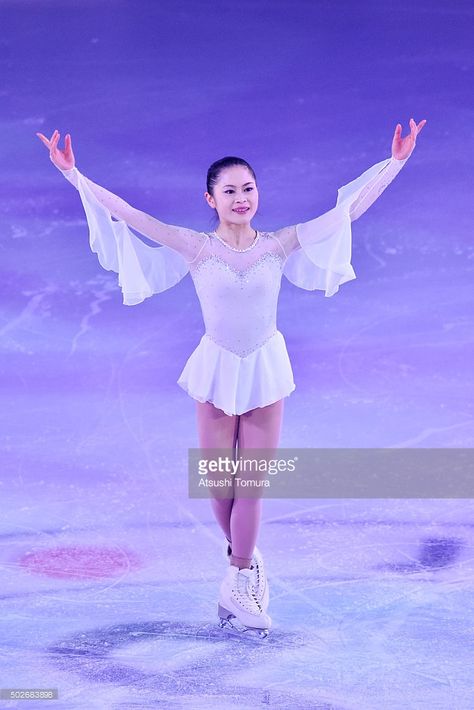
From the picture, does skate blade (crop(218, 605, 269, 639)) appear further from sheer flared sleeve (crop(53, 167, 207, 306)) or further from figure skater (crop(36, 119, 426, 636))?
sheer flared sleeve (crop(53, 167, 207, 306))

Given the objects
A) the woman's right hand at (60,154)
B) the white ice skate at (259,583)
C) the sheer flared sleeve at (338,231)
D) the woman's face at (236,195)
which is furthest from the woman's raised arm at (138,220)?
the white ice skate at (259,583)

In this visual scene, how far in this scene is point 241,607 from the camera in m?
3.62

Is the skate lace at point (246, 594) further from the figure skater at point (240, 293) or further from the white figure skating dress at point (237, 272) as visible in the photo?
the white figure skating dress at point (237, 272)

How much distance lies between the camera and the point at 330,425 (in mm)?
5367

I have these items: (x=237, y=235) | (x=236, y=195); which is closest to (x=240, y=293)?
(x=237, y=235)

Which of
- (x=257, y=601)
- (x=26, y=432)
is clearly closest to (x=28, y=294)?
(x=26, y=432)

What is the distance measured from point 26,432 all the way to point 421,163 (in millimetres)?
2687

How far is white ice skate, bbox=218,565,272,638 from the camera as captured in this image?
3600 mm

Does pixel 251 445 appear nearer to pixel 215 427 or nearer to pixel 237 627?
pixel 215 427

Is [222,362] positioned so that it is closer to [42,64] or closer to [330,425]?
[330,425]

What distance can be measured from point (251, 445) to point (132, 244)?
907 mm

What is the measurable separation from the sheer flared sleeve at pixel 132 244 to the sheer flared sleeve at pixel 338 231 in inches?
15.0

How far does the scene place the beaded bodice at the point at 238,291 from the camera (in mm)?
3619

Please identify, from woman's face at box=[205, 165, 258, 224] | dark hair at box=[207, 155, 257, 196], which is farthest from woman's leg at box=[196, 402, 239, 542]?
dark hair at box=[207, 155, 257, 196]
